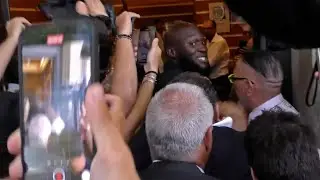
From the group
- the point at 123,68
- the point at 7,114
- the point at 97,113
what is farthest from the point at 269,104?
the point at 97,113

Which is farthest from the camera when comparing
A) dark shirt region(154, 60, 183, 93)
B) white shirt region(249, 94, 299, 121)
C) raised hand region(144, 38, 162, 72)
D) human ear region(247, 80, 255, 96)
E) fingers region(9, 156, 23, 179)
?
human ear region(247, 80, 255, 96)

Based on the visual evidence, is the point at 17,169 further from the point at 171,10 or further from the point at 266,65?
the point at 171,10

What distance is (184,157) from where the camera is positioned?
203 centimetres

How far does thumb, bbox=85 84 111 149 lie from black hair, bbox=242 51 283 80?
7.25 ft

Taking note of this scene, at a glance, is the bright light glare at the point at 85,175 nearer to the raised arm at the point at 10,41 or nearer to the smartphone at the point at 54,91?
the smartphone at the point at 54,91

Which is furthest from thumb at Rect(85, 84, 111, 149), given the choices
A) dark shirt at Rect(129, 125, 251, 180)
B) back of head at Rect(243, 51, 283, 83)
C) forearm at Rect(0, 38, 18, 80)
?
back of head at Rect(243, 51, 283, 83)

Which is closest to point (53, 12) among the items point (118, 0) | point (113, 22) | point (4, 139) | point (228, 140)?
point (113, 22)

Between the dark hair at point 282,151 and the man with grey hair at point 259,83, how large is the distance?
0.94m

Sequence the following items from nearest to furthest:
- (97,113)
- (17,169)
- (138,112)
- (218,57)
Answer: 1. (97,113)
2. (17,169)
3. (138,112)
4. (218,57)

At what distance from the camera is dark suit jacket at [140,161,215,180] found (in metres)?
1.95

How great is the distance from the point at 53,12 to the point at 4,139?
0.67m

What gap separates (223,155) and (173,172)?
43 centimetres

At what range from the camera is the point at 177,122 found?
2018 millimetres

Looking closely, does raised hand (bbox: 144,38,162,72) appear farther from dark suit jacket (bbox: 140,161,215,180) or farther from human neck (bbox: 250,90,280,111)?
human neck (bbox: 250,90,280,111)
